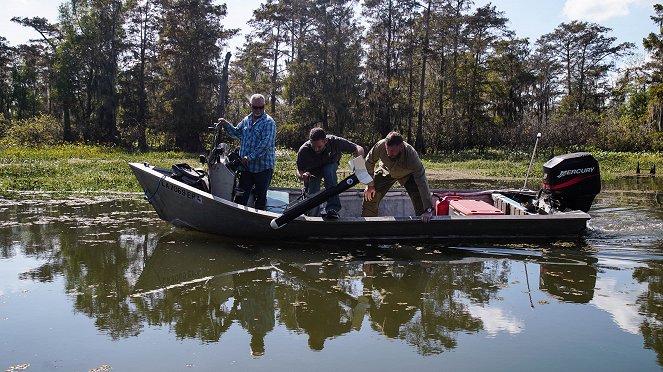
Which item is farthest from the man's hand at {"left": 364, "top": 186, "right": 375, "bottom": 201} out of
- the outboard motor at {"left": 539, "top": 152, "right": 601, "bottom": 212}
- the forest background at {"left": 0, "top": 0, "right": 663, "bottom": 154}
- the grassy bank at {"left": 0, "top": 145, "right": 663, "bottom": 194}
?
the forest background at {"left": 0, "top": 0, "right": 663, "bottom": 154}

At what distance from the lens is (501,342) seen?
13.3ft

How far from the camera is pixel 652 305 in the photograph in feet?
16.1

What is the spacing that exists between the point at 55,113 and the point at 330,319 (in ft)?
164

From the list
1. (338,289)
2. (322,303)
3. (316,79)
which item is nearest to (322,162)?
(338,289)

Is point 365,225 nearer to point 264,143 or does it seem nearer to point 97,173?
point 264,143

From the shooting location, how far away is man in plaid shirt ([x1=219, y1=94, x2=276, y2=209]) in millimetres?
7129

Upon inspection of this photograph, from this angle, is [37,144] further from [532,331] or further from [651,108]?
[651,108]

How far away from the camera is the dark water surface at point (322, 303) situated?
3.82m

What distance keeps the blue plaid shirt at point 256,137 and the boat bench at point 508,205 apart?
369 centimetres

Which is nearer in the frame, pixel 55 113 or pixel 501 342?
pixel 501 342

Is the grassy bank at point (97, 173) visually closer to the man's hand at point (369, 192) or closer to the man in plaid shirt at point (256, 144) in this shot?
the man in plaid shirt at point (256, 144)

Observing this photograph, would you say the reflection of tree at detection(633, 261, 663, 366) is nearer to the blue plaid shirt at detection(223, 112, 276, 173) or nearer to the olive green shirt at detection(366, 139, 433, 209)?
the olive green shirt at detection(366, 139, 433, 209)

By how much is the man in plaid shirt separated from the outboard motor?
12.8ft

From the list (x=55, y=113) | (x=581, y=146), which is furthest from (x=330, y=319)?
(x=55, y=113)
